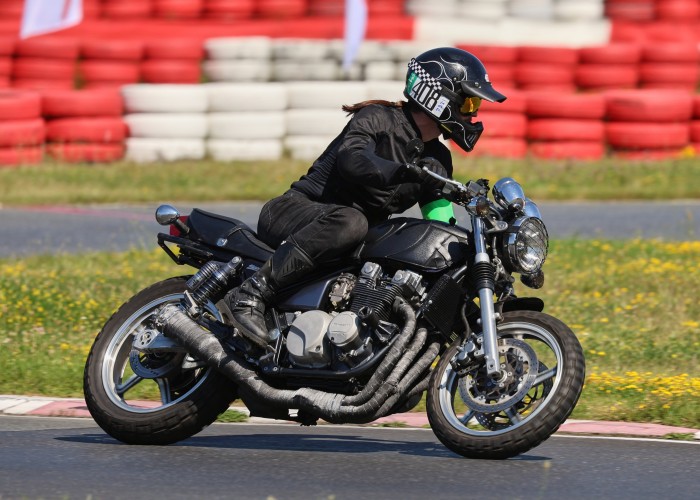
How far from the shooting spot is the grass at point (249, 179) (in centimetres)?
1673

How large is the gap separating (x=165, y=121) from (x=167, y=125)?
0.07 metres

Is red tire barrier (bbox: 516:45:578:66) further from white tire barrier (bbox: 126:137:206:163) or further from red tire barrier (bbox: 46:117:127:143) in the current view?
red tire barrier (bbox: 46:117:127:143)

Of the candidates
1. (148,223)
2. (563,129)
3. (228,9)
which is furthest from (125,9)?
(148,223)

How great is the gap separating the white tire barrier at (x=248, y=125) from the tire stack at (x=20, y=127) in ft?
7.30

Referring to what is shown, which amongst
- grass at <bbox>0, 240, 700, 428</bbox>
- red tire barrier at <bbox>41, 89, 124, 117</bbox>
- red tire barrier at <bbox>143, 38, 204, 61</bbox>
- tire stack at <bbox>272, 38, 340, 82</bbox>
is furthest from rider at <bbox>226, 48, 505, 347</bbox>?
red tire barrier at <bbox>143, 38, 204, 61</bbox>

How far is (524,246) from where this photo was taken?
19.3ft

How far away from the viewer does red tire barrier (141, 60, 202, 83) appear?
19.4 metres

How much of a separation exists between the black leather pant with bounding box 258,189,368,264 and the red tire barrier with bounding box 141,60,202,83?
13185 mm

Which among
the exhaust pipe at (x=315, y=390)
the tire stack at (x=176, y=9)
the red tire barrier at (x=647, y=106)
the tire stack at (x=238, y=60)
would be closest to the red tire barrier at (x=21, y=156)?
the tire stack at (x=238, y=60)

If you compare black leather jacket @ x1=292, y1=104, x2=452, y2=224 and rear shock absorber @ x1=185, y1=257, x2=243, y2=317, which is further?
rear shock absorber @ x1=185, y1=257, x2=243, y2=317

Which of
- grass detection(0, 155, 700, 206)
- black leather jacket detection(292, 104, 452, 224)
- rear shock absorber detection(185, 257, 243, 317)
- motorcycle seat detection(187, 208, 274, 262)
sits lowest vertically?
grass detection(0, 155, 700, 206)

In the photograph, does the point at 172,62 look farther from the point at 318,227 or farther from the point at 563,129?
the point at 318,227

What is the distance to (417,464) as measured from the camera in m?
5.95

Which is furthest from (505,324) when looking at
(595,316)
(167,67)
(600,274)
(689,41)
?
(689,41)
